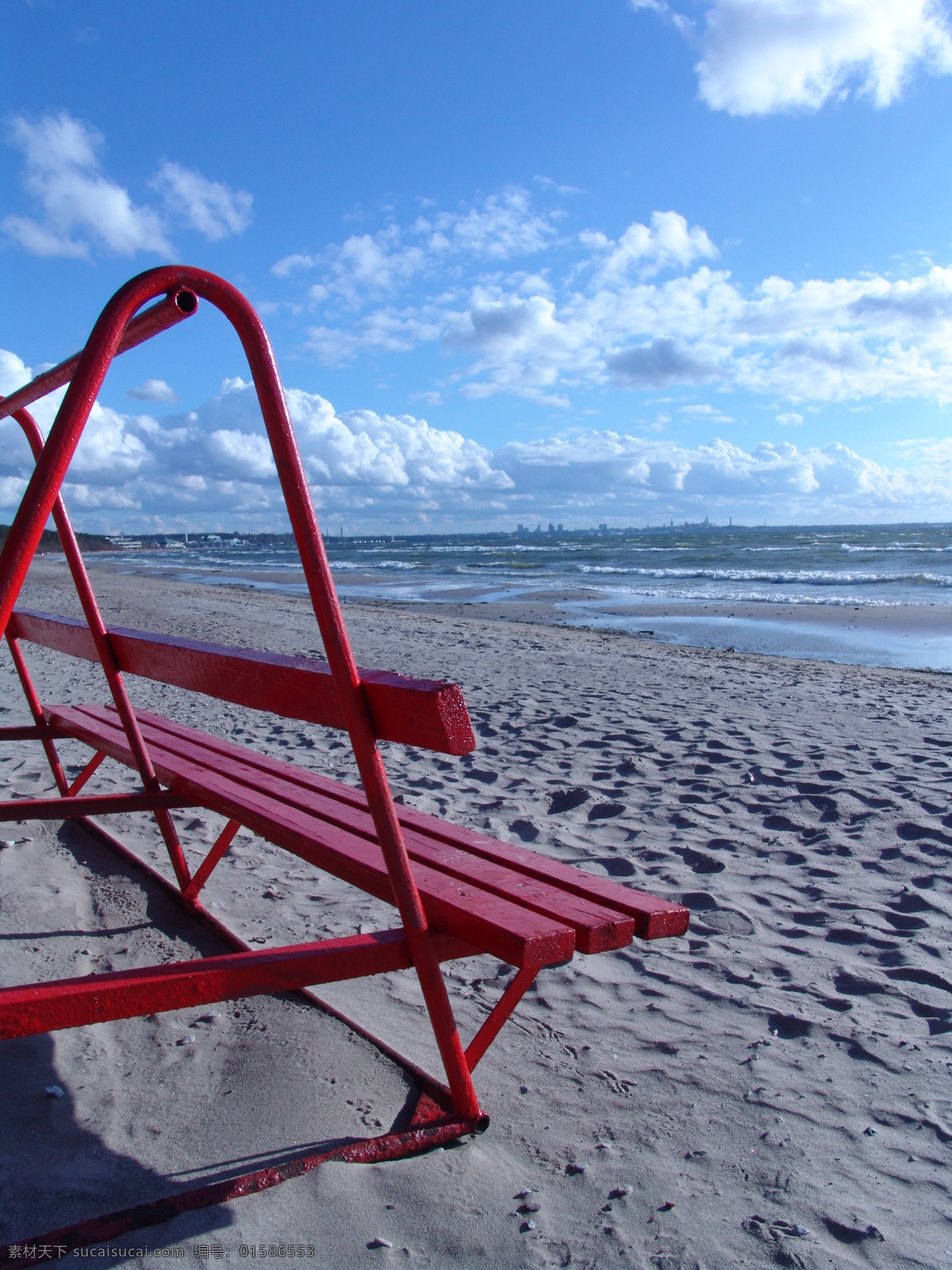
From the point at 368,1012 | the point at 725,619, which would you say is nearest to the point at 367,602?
the point at 725,619

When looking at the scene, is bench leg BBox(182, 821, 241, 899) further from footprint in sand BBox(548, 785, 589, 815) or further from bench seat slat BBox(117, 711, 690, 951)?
footprint in sand BBox(548, 785, 589, 815)

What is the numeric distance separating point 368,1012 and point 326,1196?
78cm

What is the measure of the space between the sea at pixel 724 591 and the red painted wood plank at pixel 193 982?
1050 cm

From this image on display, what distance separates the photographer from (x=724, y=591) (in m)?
23.1

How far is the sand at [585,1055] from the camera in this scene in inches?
63.5

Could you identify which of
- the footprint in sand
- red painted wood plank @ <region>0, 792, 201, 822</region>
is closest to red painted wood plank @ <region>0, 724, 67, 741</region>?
red painted wood plank @ <region>0, 792, 201, 822</region>

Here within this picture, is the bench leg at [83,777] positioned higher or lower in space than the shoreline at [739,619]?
higher

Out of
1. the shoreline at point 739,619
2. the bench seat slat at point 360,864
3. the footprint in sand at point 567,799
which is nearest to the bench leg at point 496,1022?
the bench seat slat at point 360,864

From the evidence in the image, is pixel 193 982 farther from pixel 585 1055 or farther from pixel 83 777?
pixel 83 777

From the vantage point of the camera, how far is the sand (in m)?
1.61

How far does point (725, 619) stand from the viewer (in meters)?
16.4

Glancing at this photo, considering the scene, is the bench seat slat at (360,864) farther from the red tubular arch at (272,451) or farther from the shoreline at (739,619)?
the shoreline at (739,619)

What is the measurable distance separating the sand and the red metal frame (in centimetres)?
6

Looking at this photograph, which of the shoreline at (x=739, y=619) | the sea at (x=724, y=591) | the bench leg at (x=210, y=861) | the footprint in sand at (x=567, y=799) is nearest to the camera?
the bench leg at (x=210, y=861)
